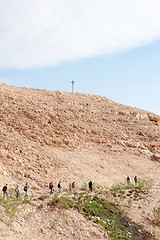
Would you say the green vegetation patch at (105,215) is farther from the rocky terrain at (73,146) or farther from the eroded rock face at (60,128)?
the eroded rock face at (60,128)

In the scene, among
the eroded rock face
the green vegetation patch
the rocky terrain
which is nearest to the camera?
the green vegetation patch

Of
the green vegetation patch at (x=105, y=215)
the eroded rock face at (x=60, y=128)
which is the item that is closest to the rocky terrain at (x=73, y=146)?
the eroded rock face at (x=60, y=128)

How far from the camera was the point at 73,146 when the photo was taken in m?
21.0

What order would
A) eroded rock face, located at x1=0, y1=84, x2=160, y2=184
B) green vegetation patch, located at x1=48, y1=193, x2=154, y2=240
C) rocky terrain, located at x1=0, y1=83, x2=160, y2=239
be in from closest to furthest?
green vegetation patch, located at x1=48, y1=193, x2=154, y2=240 < rocky terrain, located at x1=0, y1=83, x2=160, y2=239 < eroded rock face, located at x1=0, y1=84, x2=160, y2=184

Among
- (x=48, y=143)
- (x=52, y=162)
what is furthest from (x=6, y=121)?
(x=52, y=162)

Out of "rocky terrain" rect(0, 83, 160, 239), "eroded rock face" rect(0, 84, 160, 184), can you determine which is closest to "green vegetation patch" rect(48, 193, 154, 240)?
"rocky terrain" rect(0, 83, 160, 239)

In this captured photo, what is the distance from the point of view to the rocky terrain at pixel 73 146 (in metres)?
13.5

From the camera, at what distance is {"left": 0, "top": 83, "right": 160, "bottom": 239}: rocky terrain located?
13.5 metres

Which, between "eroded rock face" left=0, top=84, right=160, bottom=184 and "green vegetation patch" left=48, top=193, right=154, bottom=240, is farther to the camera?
"eroded rock face" left=0, top=84, right=160, bottom=184

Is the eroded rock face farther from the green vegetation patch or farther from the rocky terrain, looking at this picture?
the green vegetation patch

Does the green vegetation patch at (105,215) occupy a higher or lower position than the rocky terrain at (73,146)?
lower

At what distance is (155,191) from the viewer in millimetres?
16766

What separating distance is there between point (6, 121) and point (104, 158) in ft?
28.1

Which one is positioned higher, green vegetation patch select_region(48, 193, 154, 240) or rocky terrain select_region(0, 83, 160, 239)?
rocky terrain select_region(0, 83, 160, 239)
